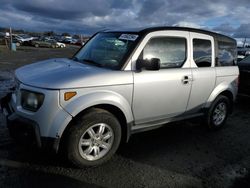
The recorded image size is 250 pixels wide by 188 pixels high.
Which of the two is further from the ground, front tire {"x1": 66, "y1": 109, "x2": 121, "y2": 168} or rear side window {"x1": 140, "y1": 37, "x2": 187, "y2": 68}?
rear side window {"x1": 140, "y1": 37, "x2": 187, "y2": 68}

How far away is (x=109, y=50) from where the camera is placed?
4.27 metres

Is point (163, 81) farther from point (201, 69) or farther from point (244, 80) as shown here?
point (244, 80)

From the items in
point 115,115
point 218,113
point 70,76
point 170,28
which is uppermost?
point 170,28

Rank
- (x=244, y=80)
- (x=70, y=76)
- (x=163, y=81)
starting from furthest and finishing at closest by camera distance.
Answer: (x=244, y=80) → (x=163, y=81) → (x=70, y=76)

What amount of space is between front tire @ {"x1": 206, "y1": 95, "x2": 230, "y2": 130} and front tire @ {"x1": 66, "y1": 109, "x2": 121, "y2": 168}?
224 centimetres

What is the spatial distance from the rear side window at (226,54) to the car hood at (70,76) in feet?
7.78

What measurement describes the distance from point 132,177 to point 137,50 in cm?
177

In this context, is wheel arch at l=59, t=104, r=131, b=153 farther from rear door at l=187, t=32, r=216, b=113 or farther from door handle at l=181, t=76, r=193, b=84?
rear door at l=187, t=32, r=216, b=113

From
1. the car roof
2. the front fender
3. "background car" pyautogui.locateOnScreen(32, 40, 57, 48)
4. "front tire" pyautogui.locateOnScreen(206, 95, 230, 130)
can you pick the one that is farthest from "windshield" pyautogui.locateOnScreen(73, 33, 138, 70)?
"background car" pyautogui.locateOnScreen(32, 40, 57, 48)

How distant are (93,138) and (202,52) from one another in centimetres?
256

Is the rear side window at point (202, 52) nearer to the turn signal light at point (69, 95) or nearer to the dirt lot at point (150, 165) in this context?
the dirt lot at point (150, 165)

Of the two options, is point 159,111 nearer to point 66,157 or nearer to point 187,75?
point 187,75

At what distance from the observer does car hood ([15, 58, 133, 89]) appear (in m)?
3.32

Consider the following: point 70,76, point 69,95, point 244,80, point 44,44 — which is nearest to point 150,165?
point 69,95
